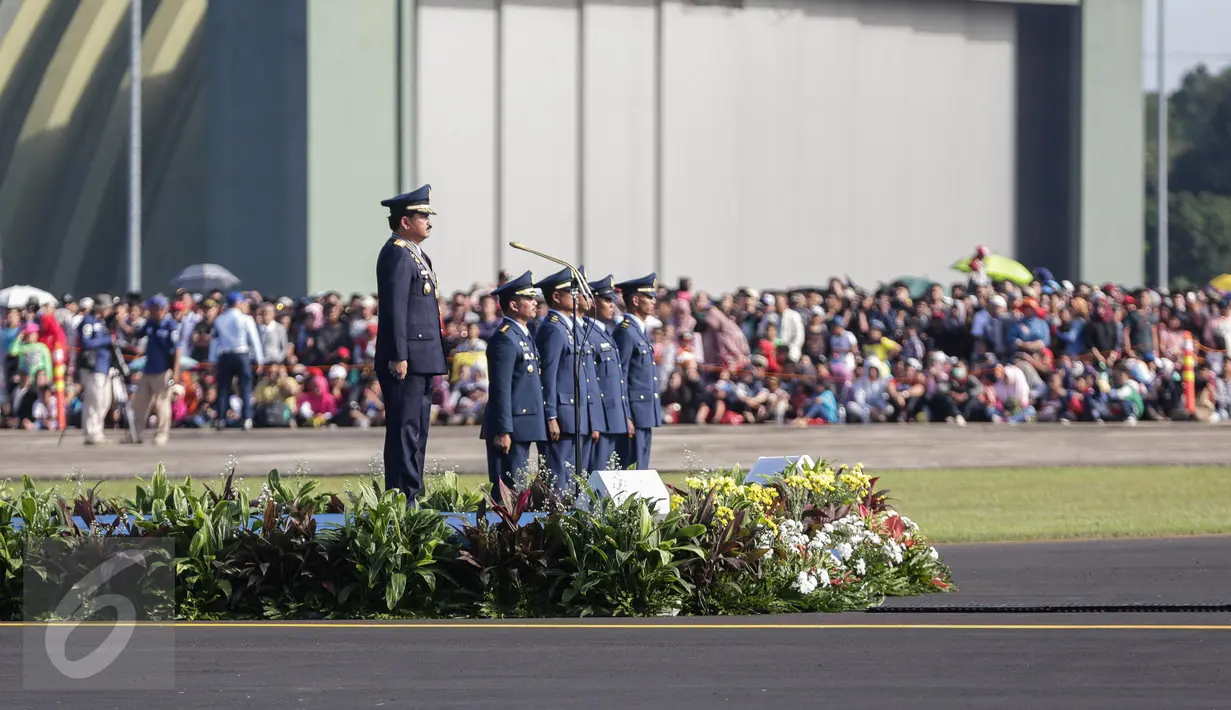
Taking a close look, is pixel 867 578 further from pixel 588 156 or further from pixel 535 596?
pixel 588 156

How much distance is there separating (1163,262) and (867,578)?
34.8 m

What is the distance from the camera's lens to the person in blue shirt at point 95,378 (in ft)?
73.8

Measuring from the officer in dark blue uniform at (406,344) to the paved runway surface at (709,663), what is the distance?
85.7 inches

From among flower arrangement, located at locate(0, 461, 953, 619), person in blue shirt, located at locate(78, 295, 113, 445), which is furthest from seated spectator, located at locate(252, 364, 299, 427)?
flower arrangement, located at locate(0, 461, 953, 619)

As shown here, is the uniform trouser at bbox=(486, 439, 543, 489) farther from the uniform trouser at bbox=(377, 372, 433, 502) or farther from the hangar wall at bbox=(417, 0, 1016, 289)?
the hangar wall at bbox=(417, 0, 1016, 289)

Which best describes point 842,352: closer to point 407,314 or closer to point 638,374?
point 638,374

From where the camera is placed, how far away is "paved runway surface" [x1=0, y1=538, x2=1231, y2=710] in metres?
7.22

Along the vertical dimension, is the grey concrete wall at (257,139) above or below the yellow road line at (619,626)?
above

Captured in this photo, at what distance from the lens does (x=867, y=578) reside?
412 inches

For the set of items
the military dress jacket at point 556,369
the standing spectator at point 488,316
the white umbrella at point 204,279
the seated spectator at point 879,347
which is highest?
the white umbrella at point 204,279

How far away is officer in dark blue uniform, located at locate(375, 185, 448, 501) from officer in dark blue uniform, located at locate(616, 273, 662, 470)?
12.3 ft

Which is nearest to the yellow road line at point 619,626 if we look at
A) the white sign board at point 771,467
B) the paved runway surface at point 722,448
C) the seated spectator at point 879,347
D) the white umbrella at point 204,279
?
the white sign board at point 771,467

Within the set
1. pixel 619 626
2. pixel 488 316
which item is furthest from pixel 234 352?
pixel 619 626

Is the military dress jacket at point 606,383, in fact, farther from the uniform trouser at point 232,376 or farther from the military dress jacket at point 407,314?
the uniform trouser at point 232,376
